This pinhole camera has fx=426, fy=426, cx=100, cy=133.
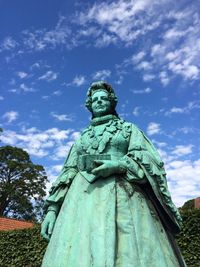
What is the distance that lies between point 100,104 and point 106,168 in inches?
38.2

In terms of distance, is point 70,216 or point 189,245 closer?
point 70,216

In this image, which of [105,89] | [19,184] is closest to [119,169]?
[105,89]

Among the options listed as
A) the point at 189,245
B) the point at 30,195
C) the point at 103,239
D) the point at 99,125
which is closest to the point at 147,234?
the point at 103,239

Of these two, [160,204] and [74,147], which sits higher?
[74,147]

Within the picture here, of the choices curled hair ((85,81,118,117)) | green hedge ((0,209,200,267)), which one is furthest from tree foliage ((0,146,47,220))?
curled hair ((85,81,118,117))

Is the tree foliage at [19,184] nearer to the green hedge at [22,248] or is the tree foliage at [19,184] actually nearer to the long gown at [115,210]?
the green hedge at [22,248]

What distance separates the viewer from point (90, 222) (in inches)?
146

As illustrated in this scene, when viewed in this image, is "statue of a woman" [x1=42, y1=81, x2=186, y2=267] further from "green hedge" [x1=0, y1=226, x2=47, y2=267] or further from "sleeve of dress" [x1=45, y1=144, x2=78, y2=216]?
"green hedge" [x1=0, y1=226, x2=47, y2=267]

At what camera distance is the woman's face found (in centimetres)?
460

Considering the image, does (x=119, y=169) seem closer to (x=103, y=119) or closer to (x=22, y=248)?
(x=103, y=119)

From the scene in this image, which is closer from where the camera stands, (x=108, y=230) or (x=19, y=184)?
(x=108, y=230)

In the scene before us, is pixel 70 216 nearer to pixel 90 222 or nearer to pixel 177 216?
pixel 90 222

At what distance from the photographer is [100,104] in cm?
460

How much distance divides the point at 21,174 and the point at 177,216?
140 ft
